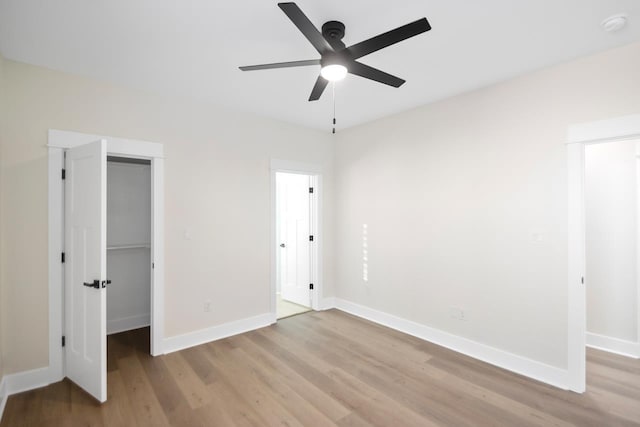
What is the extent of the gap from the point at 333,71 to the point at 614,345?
404 cm

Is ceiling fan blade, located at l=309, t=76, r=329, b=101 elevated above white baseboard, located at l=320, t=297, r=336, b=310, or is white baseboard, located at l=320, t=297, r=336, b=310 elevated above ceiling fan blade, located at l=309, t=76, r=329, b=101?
ceiling fan blade, located at l=309, t=76, r=329, b=101

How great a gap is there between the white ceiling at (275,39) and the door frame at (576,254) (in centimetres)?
68

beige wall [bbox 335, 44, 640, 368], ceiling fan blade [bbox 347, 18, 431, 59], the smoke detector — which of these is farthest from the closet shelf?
the smoke detector

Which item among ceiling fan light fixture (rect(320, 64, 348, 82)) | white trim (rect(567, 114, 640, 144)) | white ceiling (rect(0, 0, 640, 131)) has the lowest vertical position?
white trim (rect(567, 114, 640, 144))

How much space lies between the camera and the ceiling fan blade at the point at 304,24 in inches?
55.9

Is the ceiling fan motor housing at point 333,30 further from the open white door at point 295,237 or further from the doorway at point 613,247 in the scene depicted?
the doorway at point 613,247

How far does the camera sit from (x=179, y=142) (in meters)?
3.42

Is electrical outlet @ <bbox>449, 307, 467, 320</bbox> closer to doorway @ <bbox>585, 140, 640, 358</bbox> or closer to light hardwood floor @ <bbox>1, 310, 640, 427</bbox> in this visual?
light hardwood floor @ <bbox>1, 310, 640, 427</bbox>

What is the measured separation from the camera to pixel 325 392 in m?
2.56

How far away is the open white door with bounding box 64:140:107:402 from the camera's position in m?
2.43

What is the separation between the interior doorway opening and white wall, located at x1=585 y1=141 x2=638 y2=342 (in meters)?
3.43

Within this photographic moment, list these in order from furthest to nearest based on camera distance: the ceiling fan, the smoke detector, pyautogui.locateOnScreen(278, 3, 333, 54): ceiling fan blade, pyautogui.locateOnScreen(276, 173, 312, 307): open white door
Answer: pyautogui.locateOnScreen(276, 173, 312, 307): open white door, the smoke detector, the ceiling fan, pyautogui.locateOnScreen(278, 3, 333, 54): ceiling fan blade


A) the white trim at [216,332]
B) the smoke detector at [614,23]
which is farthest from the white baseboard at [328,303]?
the smoke detector at [614,23]

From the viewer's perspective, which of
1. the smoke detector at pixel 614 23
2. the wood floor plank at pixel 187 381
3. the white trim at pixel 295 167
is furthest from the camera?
the white trim at pixel 295 167
